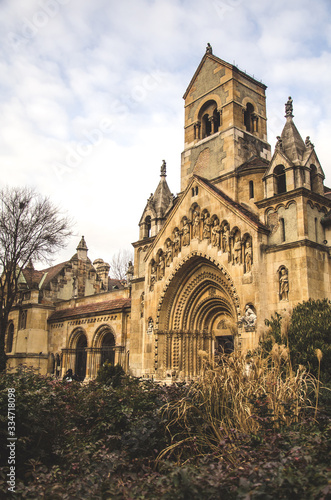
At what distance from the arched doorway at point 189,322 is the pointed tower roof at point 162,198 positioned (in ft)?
16.2

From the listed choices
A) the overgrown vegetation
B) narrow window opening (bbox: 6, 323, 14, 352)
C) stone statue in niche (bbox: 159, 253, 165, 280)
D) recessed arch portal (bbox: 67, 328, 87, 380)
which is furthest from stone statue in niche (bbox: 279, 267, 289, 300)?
narrow window opening (bbox: 6, 323, 14, 352)

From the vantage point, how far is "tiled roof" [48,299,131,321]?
28.0 metres

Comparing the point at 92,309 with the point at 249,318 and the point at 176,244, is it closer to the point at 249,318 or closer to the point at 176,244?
the point at 176,244

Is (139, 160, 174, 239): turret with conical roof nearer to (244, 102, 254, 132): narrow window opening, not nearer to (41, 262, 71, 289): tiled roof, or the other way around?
(244, 102, 254, 132): narrow window opening

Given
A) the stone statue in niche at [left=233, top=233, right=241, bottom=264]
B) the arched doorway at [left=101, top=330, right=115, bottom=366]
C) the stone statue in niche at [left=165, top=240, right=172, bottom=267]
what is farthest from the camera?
the arched doorway at [left=101, top=330, right=115, bottom=366]

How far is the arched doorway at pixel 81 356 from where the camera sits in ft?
101

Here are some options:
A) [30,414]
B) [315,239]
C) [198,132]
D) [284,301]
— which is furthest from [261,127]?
[30,414]

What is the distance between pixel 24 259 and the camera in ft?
89.1

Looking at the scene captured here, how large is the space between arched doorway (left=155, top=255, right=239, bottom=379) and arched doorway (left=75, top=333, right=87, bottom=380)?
10.6 m

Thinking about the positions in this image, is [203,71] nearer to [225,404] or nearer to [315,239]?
[315,239]

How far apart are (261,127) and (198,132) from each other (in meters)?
3.51

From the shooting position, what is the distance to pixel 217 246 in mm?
19719

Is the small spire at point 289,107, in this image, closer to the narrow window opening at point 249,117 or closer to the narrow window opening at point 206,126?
the narrow window opening at point 249,117

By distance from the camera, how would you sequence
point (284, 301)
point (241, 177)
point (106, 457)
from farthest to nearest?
point (241, 177)
point (284, 301)
point (106, 457)
